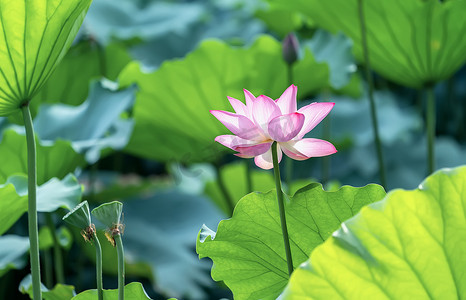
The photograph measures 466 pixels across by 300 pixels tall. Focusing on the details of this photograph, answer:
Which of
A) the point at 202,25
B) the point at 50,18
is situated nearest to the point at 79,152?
the point at 50,18

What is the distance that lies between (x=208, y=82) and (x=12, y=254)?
549mm

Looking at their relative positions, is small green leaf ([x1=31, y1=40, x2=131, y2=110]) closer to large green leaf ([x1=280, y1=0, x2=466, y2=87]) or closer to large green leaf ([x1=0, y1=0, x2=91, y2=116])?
large green leaf ([x1=280, y1=0, x2=466, y2=87])

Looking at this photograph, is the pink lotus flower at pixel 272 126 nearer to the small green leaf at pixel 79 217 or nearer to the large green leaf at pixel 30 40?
the small green leaf at pixel 79 217

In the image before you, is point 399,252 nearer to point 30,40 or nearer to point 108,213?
point 108,213

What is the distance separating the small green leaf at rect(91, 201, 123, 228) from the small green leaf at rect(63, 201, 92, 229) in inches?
0.6

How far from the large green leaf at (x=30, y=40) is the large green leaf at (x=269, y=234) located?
0.77 feet

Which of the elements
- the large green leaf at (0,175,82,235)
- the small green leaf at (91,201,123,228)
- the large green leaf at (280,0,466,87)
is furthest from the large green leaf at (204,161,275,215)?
the small green leaf at (91,201,123,228)

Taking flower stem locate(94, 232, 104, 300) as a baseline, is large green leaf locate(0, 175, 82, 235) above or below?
below

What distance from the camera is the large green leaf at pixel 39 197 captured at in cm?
69

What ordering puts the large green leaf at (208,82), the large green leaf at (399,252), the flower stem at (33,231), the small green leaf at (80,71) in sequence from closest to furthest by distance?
the large green leaf at (399,252) → the flower stem at (33,231) → the large green leaf at (208,82) → the small green leaf at (80,71)

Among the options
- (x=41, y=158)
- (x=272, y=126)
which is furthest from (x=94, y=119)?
(x=272, y=126)

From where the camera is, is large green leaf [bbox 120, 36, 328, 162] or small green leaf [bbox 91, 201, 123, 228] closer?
small green leaf [bbox 91, 201, 123, 228]

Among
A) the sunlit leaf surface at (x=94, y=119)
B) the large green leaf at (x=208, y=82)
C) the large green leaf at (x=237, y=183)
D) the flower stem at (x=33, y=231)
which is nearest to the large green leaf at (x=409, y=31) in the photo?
the large green leaf at (x=208, y=82)

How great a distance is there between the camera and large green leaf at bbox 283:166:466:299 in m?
0.43
